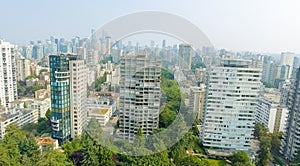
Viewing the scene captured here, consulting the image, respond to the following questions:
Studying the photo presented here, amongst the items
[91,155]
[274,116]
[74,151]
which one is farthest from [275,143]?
[74,151]

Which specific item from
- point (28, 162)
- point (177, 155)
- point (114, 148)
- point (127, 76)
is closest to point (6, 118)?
point (28, 162)

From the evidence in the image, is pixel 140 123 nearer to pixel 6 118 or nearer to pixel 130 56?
pixel 130 56

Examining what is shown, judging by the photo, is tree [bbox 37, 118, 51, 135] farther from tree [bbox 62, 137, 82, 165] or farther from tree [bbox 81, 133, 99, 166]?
tree [bbox 81, 133, 99, 166]

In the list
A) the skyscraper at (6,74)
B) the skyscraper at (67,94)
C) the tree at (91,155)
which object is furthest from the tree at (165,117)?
the skyscraper at (6,74)

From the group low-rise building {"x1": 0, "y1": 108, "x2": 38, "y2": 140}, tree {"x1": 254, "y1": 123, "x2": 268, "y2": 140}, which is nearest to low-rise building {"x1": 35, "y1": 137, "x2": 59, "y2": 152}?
low-rise building {"x1": 0, "y1": 108, "x2": 38, "y2": 140}

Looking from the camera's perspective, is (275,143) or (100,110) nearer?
(100,110)

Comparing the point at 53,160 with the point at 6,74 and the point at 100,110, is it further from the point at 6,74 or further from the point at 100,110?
the point at 6,74

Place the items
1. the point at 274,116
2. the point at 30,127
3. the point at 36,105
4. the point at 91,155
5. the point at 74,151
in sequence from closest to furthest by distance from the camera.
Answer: the point at 91,155 → the point at 74,151 → the point at 30,127 → the point at 274,116 → the point at 36,105

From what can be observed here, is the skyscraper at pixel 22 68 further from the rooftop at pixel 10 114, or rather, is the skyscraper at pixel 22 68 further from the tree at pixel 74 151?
the tree at pixel 74 151
